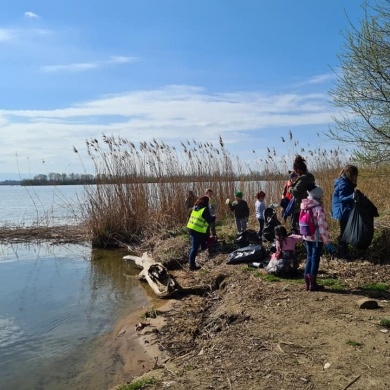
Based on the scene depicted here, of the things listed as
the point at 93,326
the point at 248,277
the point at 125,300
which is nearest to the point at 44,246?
the point at 125,300

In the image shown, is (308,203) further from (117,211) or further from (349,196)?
(117,211)

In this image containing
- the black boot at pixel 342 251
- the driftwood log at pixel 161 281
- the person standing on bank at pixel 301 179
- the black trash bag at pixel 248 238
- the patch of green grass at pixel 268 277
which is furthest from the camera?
the black trash bag at pixel 248 238

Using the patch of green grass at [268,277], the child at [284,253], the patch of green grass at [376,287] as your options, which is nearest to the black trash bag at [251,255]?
the patch of green grass at [268,277]

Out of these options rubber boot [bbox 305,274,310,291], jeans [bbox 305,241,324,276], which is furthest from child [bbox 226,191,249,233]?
rubber boot [bbox 305,274,310,291]

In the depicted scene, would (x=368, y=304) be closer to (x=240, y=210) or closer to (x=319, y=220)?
(x=319, y=220)

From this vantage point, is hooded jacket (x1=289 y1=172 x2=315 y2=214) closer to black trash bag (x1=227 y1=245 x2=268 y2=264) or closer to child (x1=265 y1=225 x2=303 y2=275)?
child (x1=265 y1=225 x2=303 y2=275)

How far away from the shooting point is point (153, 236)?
12.5 metres

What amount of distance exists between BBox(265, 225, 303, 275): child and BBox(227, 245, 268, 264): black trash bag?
1.14 metres

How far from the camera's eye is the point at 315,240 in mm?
5867

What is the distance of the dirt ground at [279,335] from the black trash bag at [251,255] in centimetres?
71

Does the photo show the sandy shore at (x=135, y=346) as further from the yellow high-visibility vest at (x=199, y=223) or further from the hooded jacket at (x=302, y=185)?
the hooded jacket at (x=302, y=185)

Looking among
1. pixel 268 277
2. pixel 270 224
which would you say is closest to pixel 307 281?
pixel 268 277

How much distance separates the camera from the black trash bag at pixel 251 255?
26.5 feet

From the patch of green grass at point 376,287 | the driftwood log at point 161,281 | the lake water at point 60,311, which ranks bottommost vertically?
the lake water at point 60,311
